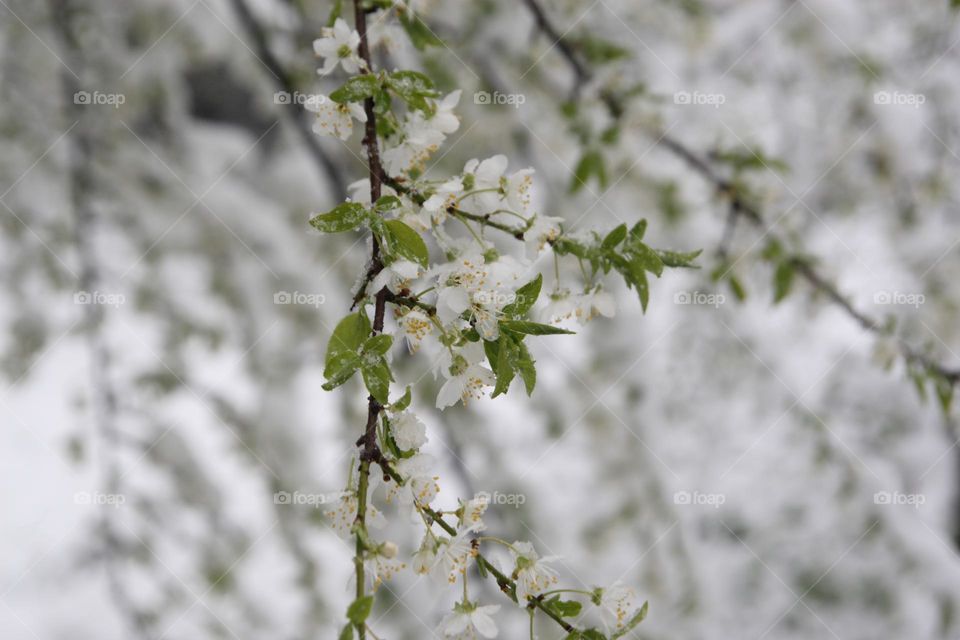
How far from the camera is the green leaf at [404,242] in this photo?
0.61 meters

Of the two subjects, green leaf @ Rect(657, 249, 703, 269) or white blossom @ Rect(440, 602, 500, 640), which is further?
green leaf @ Rect(657, 249, 703, 269)

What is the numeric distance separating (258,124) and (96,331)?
1.58 metres

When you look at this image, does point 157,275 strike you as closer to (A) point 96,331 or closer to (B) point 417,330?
(A) point 96,331

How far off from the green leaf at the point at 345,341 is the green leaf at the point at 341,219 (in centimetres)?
8

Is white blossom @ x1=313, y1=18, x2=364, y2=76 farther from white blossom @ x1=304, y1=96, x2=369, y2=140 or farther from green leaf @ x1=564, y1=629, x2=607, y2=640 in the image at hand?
green leaf @ x1=564, y1=629, x2=607, y2=640

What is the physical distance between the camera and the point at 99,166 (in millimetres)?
2082

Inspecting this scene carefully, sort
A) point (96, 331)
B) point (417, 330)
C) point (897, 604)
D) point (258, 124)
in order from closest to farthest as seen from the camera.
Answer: point (417, 330)
point (96, 331)
point (897, 604)
point (258, 124)

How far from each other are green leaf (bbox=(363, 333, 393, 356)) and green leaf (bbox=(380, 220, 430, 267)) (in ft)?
0.24

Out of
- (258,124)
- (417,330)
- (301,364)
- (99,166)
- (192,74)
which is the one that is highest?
(192,74)

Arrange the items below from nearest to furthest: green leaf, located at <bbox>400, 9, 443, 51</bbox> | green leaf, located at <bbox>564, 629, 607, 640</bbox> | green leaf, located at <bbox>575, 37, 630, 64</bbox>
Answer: green leaf, located at <bbox>564, 629, 607, 640</bbox>
green leaf, located at <bbox>400, 9, 443, 51</bbox>
green leaf, located at <bbox>575, 37, 630, 64</bbox>

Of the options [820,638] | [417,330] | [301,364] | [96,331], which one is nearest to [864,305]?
[820,638]

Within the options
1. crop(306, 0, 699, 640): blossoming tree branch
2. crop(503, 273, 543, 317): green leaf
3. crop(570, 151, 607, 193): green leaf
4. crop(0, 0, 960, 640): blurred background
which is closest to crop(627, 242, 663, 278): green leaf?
crop(306, 0, 699, 640): blossoming tree branch

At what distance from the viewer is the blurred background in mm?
2051

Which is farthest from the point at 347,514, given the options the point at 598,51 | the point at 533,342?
the point at 533,342
